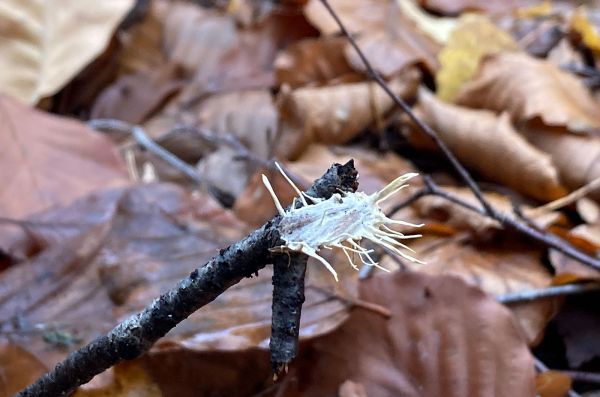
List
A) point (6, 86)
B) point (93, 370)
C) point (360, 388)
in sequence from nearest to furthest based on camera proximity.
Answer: point (93, 370) < point (360, 388) < point (6, 86)

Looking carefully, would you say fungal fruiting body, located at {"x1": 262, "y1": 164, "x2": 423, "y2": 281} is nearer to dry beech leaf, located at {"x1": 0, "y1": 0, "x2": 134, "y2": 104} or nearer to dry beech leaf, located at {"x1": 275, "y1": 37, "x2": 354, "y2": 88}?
dry beech leaf, located at {"x1": 275, "y1": 37, "x2": 354, "y2": 88}

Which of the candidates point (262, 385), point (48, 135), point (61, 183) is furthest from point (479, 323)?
point (48, 135)

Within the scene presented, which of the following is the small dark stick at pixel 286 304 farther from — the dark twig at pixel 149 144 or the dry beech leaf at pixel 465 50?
the dry beech leaf at pixel 465 50

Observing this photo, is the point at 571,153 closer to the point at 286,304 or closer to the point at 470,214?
the point at 470,214

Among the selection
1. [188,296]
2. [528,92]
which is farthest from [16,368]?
[528,92]

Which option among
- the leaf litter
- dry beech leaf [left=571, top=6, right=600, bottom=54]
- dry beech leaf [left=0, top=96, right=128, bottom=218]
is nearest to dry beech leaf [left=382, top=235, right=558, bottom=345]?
the leaf litter

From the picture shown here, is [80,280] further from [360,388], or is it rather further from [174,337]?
[360,388]

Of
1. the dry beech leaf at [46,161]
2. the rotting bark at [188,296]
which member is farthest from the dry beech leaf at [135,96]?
the rotting bark at [188,296]
